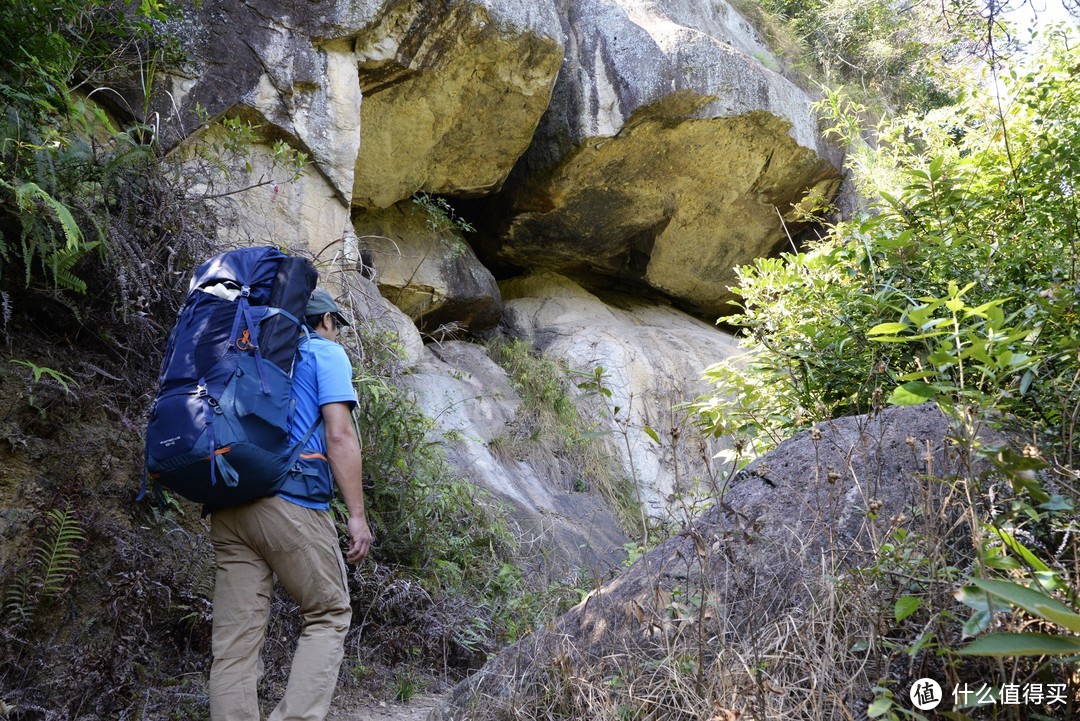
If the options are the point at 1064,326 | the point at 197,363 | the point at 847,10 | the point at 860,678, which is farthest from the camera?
the point at 847,10

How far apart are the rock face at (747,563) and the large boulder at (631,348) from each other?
6410mm

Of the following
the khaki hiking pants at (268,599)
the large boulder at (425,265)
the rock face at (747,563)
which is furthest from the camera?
the large boulder at (425,265)

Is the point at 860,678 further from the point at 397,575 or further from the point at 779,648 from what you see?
the point at 397,575

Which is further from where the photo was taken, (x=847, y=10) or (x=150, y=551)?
(x=847, y=10)

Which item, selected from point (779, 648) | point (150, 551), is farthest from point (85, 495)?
point (779, 648)

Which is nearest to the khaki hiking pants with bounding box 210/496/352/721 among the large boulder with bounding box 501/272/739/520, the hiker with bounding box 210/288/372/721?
the hiker with bounding box 210/288/372/721

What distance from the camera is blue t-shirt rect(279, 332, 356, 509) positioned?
3.19 m

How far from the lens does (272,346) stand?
3080mm

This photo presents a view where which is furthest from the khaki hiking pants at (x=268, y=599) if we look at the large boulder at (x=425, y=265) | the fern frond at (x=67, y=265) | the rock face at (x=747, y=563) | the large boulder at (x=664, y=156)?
the large boulder at (x=664, y=156)

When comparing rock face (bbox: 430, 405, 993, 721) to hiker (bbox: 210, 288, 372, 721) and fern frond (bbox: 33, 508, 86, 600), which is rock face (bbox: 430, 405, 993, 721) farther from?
fern frond (bbox: 33, 508, 86, 600)

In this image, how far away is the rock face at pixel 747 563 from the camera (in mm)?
2672

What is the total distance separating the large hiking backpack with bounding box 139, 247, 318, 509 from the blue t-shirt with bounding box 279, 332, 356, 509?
0.05 metres

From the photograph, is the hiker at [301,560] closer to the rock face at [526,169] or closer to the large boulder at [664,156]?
the rock face at [526,169]

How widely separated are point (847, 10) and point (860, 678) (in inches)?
488
